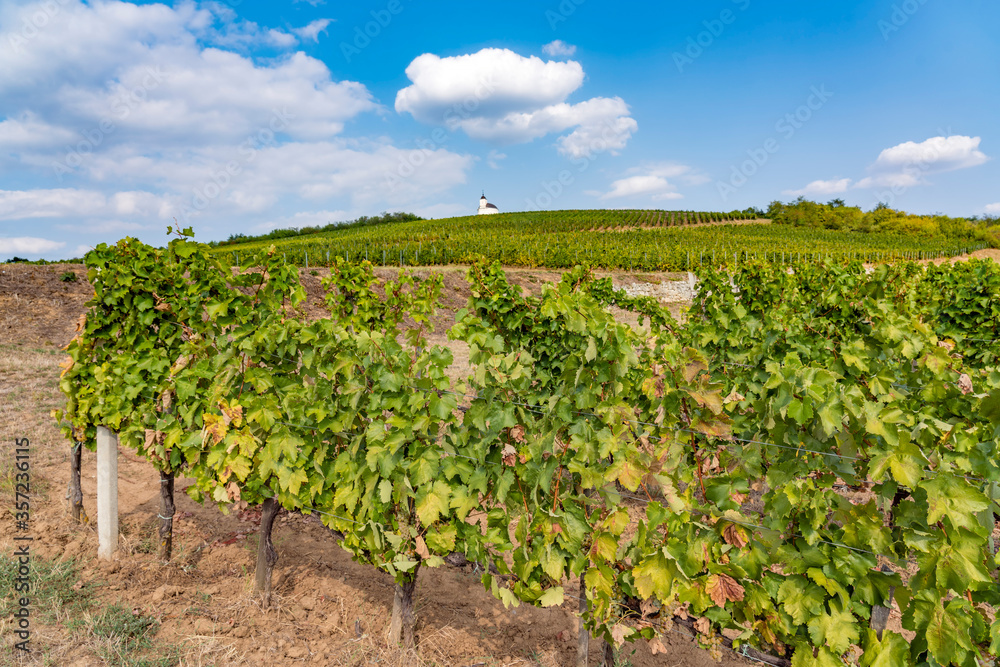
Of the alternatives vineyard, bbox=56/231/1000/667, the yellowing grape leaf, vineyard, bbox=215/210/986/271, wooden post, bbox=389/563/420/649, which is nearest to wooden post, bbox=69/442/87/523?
vineyard, bbox=56/231/1000/667

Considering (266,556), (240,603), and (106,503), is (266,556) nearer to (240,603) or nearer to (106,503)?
(240,603)

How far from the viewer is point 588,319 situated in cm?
243

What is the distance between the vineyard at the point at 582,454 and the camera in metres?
2.06

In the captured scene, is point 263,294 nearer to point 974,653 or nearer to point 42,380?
point 974,653

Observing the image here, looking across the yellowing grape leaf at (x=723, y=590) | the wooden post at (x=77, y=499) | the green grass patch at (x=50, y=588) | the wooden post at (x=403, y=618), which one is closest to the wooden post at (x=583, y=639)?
the yellowing grape leaf at (x=723, y=590)

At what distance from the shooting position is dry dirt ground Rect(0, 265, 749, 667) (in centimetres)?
296

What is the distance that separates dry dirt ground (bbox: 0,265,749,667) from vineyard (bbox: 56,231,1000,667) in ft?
0.91

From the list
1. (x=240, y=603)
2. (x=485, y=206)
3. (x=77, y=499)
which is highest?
(x=485, y=206)

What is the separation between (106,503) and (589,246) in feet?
101

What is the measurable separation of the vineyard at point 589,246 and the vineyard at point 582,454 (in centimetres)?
740

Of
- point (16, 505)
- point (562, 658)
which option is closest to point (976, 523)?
point (562, 658)

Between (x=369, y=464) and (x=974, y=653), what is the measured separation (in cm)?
261

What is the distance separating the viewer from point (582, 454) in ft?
7.85

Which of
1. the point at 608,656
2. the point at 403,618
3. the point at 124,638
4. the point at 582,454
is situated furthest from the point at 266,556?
the point at 582,454
